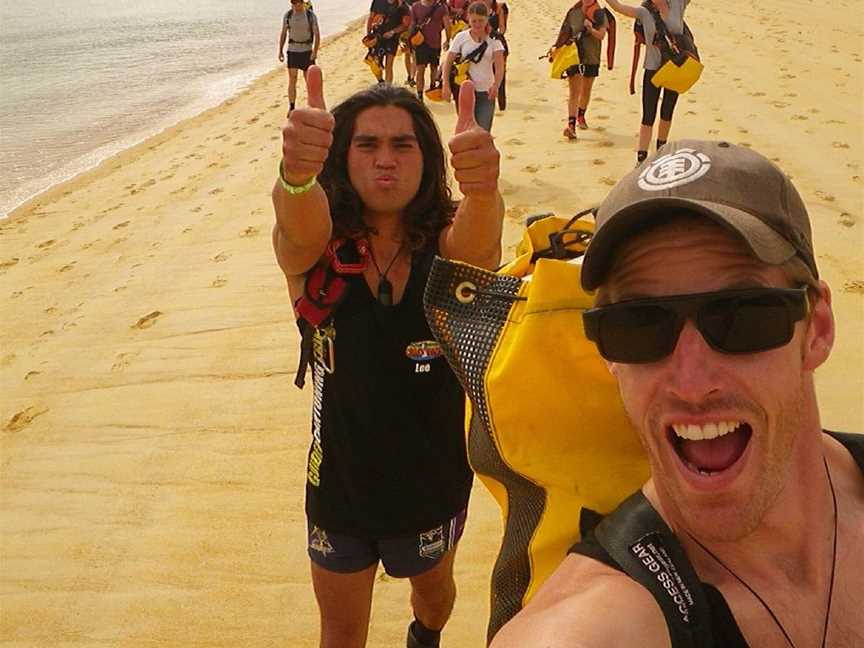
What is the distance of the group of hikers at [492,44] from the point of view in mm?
6688

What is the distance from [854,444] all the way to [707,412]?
21.4 inches

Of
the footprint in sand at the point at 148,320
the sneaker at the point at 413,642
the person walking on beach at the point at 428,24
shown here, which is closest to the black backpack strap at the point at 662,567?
the sneaker at the point at 413,642

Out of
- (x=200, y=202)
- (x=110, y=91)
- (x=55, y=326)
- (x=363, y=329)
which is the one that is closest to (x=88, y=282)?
(x=55, y=326)

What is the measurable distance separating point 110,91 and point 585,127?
14.0 metres

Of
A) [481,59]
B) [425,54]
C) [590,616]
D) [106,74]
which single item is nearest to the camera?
[590,616]

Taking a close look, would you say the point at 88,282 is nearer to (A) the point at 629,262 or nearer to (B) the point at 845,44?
(A) the point at 629,262

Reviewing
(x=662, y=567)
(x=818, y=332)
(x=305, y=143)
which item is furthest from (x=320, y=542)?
(x=818, y=332)

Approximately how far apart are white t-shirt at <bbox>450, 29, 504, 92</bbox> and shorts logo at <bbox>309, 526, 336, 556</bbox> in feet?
19.0

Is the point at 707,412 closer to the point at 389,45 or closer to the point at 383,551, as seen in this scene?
the point at 383,551

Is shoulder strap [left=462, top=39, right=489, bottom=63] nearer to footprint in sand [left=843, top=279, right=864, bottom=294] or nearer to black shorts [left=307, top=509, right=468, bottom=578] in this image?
footprint in sand [left=843, top=279, right=864, bottom=294]

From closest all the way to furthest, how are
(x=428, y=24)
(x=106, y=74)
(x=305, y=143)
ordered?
(x=305, y=143)
(x=428, y=24)
(x=106, y=74)

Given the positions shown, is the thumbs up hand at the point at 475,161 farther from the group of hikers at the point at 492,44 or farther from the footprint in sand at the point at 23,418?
the footprint in sand at the point at 23,418

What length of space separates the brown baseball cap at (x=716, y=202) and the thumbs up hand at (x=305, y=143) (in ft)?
2.83

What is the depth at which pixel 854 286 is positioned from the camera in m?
5.47
